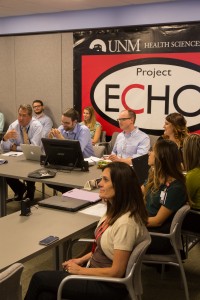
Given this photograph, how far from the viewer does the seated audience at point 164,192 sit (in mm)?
→ 3064

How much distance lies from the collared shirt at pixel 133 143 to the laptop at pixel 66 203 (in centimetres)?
206

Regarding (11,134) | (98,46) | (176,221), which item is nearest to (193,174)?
(176,221)

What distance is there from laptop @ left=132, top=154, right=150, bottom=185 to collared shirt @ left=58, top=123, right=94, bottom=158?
1.33 meters

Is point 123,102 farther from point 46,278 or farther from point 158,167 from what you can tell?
point 46,278

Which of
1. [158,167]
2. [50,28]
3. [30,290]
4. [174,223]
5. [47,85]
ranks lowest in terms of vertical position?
[30,290]

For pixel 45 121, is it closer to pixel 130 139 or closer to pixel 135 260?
pixel 130 139

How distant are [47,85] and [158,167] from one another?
17.4 ft

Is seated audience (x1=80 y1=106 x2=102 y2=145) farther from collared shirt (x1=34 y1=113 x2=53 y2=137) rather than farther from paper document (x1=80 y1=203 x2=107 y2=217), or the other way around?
paper document (x1=80 y1=203 x2=107 y2=217)

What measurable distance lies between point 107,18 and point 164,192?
192 inches

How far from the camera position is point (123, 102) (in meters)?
7.32

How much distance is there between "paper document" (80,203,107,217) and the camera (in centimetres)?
311

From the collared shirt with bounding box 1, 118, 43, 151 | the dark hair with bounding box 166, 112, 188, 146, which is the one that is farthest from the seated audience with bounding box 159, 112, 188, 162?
the collared shirt with bounding box 1, 118, 43, 151

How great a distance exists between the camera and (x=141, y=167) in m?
3.86

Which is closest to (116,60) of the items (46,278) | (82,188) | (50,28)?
(50,28)
